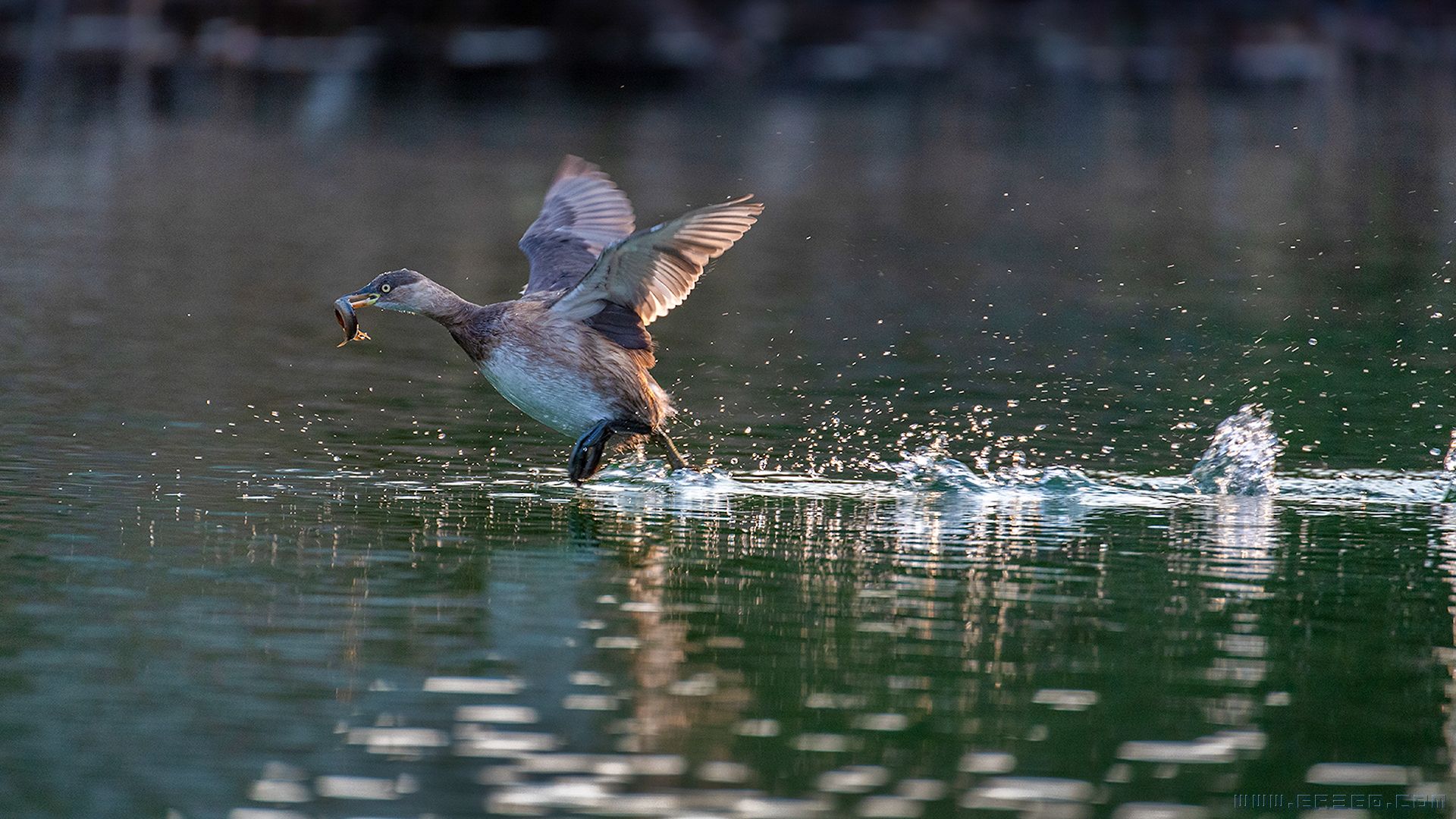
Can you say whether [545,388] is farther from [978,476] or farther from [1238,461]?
[1238,461]

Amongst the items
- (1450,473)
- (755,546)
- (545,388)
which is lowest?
(755,546)

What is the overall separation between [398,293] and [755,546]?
2658 mm

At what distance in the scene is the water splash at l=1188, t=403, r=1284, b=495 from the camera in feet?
35.4

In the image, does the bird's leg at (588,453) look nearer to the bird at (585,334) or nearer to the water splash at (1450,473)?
the bird at (585,334)

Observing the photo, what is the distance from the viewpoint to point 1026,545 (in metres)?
9.38

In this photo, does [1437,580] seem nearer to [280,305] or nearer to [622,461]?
[622,461]

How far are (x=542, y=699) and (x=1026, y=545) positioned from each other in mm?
3197

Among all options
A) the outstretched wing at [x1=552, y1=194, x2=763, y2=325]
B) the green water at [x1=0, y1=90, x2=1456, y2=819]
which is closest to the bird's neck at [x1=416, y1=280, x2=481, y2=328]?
the outstretched wing at [x1=552, y1=194, x2=763, y2=325]

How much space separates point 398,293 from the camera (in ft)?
35.7

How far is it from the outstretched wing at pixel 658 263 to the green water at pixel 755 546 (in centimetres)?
95

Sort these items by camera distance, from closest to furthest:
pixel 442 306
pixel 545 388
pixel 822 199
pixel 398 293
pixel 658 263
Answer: pixel 658 263, pixel 545 388, pixel 442 306, pixel 398 293, pixel 822 199

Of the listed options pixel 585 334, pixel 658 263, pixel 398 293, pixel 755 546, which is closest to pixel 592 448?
pixel 585 334

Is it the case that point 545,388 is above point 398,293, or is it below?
below

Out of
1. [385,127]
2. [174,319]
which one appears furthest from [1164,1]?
[174,319]
